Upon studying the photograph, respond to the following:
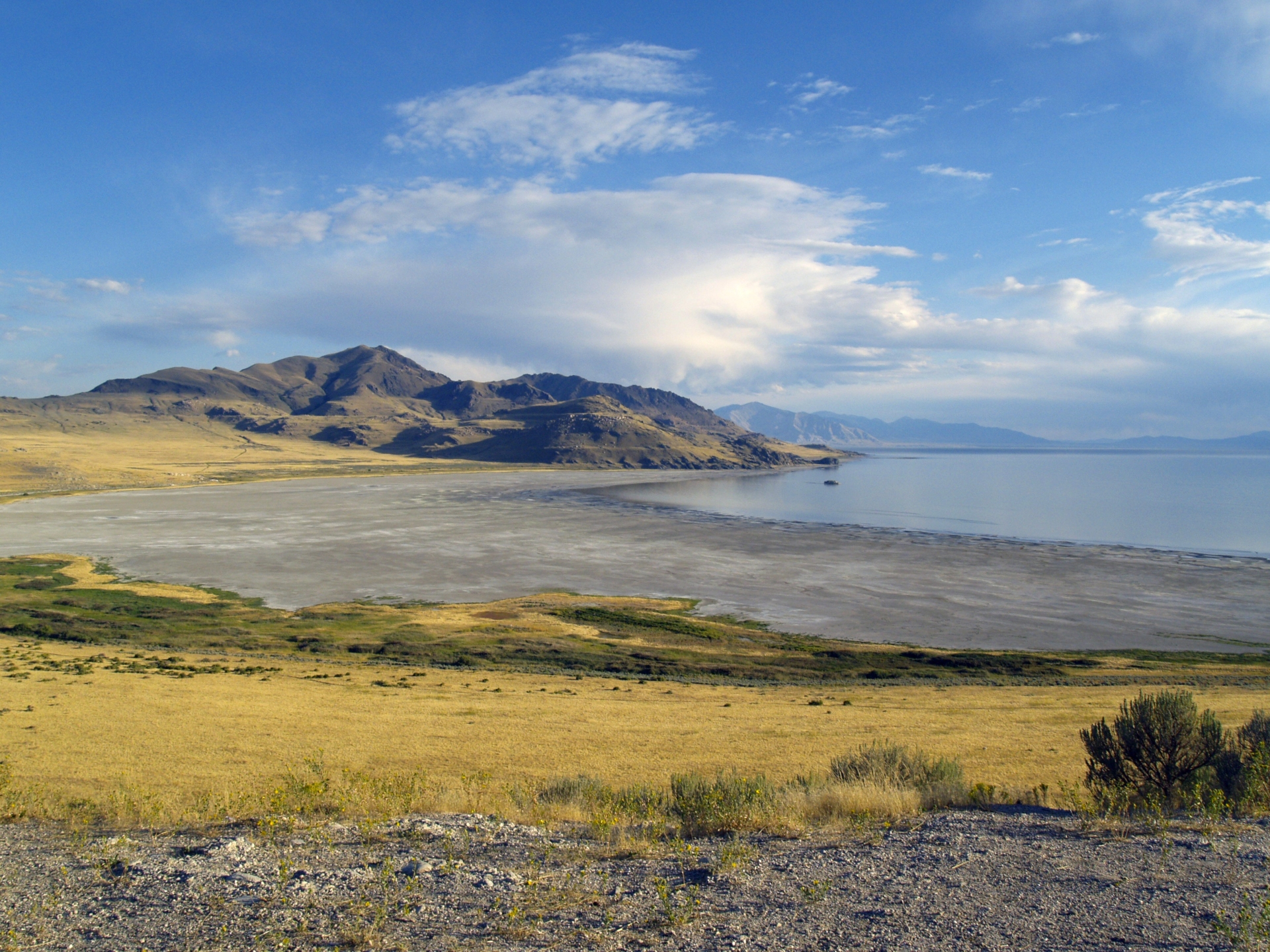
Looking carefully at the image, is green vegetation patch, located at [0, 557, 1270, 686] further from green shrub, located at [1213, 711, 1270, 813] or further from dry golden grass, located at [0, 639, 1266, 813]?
green shrub, located at [1213, 711, 1270, 813]

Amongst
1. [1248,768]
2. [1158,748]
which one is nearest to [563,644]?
[1158,748]

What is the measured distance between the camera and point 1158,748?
13211 mm

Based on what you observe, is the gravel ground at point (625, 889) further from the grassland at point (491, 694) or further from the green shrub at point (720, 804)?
the grassland at point (491, 694)

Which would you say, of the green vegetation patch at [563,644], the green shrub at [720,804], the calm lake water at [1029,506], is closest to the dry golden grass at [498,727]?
the green vegetation patch at [563,644]

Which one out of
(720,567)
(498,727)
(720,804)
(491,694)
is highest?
(720,804)

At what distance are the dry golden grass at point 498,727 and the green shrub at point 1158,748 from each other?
86.2 inches

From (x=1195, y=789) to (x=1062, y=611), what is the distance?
43.8 meters

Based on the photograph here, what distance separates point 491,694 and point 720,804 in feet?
60.2

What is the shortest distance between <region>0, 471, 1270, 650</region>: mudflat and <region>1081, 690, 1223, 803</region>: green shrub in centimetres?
2995

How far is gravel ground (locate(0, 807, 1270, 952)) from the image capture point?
750 centimetres

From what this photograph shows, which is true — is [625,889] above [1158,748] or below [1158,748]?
below

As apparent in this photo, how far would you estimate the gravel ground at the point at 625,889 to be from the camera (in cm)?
750

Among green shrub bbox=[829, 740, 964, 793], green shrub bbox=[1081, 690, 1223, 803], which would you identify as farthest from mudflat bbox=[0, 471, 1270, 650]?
green shrub bbox=[1081, 690, 1223, 803]

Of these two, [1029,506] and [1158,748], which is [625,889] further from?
[1029,506]
